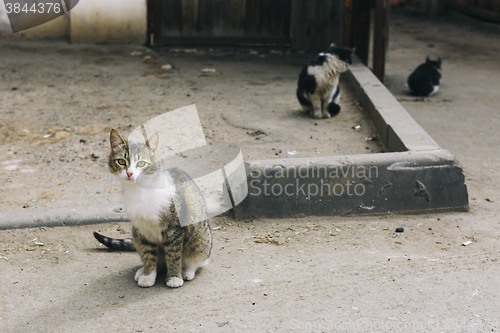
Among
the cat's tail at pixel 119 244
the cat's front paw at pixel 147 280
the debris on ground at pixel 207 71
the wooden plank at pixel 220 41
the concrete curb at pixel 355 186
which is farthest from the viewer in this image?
the wooden plank at pixel 220 41

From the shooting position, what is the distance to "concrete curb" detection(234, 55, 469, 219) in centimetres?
378

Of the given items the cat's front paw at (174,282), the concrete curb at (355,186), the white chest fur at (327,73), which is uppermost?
the white chest fur at (327,73)

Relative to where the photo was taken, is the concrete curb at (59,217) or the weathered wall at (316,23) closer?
the concrete curb at (59,217)

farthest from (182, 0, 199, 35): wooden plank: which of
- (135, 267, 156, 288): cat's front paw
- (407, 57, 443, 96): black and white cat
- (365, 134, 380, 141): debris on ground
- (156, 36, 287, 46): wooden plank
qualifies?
(135, 267, 156, 288): cat's front paw

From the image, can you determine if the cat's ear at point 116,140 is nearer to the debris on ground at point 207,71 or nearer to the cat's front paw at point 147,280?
the cat's front paw at point 147,280

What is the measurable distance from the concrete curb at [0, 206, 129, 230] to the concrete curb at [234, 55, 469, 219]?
3.08ft

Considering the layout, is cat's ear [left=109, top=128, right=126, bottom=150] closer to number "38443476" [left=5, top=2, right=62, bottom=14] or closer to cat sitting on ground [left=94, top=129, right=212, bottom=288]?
cat sitting on ground [left=94, top=129, right=212, bottom=288]

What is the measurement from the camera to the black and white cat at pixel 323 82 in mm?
5652

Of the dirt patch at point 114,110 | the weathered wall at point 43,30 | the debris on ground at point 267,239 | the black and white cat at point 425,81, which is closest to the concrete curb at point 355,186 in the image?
the debris on ground at point 267,239

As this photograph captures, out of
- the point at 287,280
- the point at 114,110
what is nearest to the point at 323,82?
the point at 114,110

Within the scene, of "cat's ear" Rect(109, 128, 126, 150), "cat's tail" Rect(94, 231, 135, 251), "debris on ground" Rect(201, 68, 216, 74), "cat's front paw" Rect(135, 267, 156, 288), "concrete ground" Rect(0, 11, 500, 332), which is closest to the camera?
"concrete ground" Rect(0, 11, 500, 332)

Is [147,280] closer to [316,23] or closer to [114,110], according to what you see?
[114,110]

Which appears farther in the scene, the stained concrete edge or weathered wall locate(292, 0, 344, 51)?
weathered wall locate(292, 0, 344, 51)

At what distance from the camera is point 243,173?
12.5 feet
